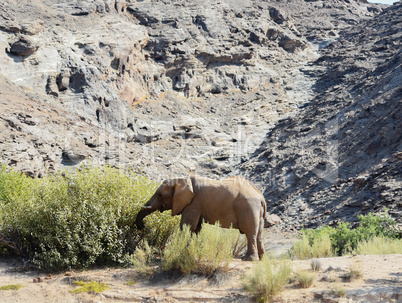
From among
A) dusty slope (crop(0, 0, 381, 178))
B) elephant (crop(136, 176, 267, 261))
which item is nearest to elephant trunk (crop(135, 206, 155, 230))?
elephant (crop(136, 176, 267, 261))

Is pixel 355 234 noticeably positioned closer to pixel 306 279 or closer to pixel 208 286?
pixel 306 279

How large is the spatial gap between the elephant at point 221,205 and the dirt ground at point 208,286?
0.78 meters

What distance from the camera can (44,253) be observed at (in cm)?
811

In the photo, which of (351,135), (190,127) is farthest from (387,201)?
(190,127)

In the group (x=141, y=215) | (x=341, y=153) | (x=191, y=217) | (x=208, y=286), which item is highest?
(x=341, y=153)

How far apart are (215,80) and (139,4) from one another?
45.1ft

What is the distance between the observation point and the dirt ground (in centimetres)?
621

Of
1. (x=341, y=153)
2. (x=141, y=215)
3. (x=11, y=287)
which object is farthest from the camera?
(x=341, y=153)

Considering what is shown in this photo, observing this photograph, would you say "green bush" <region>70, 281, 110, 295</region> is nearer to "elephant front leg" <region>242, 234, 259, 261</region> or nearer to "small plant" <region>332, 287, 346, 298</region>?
"elephant front leg" <region>242, 234, 259, 261</region>

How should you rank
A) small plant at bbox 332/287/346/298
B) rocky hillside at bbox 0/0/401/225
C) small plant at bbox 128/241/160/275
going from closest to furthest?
small plant at bbox 332/287/346/298 → small plant at bbox 128/241/160/275 → rocky hillside at bbox 0/0/401/225

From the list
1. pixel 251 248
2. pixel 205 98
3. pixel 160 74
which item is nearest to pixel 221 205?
pixel 251 248

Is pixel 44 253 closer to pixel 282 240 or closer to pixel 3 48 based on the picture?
pixel 282 240

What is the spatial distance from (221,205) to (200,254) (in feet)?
4.81

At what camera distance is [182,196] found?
847 cm
